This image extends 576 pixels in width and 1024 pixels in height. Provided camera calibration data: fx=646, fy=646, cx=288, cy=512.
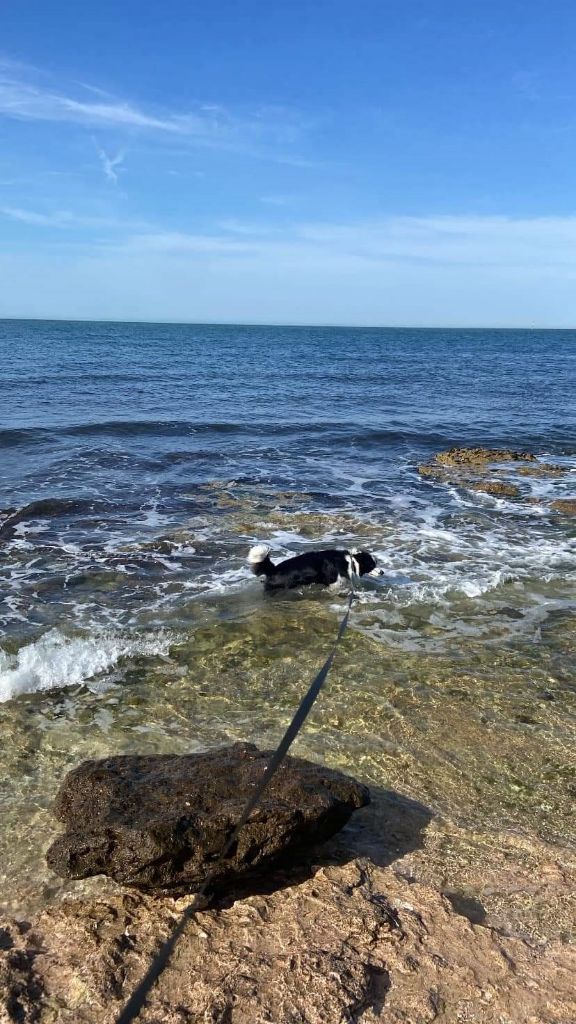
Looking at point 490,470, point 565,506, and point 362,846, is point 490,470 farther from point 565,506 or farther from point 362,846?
point 362,846

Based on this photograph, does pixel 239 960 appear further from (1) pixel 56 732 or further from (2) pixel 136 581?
(2) pixel 136 581

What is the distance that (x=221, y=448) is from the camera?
58.7ft

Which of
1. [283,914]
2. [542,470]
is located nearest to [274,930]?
[283,914]

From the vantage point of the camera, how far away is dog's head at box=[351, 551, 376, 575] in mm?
8156

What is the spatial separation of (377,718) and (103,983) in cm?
284

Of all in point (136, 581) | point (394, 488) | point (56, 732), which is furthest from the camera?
point (394, 488)

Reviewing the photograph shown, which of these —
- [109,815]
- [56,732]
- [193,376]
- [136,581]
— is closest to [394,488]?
[136,581]

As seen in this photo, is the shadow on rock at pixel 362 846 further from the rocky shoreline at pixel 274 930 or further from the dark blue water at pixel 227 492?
the dark blue water at pixel 227 492

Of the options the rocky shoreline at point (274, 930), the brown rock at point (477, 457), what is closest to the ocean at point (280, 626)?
the rocky shoreline at point (274, 930)

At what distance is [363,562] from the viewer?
324 inches

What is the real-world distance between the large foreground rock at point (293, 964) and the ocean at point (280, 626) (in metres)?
0.47

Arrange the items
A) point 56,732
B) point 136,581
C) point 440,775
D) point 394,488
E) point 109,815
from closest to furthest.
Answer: point 109,815
point 440,775
point 56,732
point 136,581
point 394,488

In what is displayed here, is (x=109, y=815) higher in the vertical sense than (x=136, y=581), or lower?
higher

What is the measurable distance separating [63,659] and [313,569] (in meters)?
3.29
